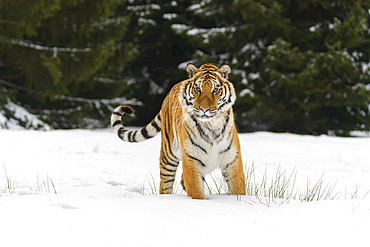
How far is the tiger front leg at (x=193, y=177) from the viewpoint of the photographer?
169 inches

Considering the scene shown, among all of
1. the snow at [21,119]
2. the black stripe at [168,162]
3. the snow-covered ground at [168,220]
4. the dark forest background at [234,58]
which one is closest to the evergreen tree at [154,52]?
the dark forest background at [234,58]

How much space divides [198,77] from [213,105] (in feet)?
1.14

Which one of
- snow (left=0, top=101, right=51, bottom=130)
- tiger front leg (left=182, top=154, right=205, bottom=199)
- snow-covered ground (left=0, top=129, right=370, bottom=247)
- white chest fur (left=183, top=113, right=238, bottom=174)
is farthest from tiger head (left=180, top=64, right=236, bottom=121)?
snow (left=0, top=101, right=51, bottom=130)

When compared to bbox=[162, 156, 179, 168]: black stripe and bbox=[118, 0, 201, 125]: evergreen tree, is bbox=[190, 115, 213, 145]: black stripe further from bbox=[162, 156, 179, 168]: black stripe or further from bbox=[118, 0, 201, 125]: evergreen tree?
bbox=[118, 0, 201, 125]: evergreen tree

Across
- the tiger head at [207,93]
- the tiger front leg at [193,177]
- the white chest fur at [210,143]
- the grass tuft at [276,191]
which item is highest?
the tiger head at [207,93]

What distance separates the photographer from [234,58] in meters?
17.4

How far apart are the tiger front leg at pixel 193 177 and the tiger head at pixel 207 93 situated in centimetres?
43

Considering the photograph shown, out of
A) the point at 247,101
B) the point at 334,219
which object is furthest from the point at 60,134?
the point at 334,219

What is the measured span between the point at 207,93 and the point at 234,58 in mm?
13567

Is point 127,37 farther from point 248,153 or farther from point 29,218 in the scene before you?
point 29,218

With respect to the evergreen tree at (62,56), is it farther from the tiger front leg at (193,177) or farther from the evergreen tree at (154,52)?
the tiger front leg at (193,177)

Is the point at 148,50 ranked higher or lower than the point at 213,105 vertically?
higher

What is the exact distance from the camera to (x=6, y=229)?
10.0ft

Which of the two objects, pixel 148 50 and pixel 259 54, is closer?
pixel 259 54
